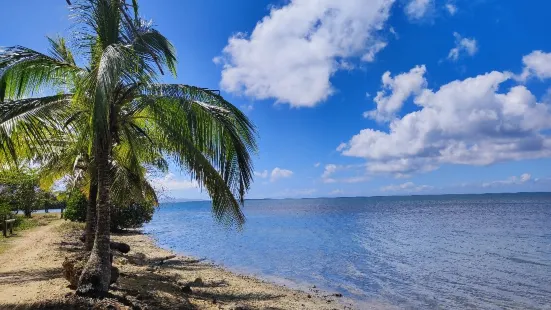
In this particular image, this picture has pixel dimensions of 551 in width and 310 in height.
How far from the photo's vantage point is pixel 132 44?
816 cm

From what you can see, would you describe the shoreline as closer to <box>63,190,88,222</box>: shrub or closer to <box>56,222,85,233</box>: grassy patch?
<box>56,222,85,233</box>: grassy patch

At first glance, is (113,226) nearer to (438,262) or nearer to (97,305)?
(438,262)

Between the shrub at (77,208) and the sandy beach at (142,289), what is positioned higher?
the shrub at (77,208)

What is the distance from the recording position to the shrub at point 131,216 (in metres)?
35.8

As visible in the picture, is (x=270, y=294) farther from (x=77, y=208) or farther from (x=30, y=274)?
(x=77, y=208)

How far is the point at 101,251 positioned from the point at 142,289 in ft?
9.86

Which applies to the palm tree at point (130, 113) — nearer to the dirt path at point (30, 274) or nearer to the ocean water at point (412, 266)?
the dirt path at point (30, 274)

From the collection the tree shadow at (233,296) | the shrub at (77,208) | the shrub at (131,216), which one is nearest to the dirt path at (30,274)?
the tree shadow at (233,296)

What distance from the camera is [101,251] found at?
8328mm

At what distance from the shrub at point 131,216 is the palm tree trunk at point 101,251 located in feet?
92.9

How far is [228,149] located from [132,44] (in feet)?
9.44

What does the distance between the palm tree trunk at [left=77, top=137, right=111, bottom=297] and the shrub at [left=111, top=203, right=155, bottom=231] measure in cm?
2832

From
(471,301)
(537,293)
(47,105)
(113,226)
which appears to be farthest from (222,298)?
(113,226)

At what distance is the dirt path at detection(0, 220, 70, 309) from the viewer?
835cm
